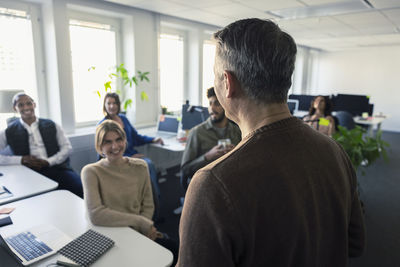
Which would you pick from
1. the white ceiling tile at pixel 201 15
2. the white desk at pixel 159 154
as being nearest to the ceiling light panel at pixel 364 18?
the white ceiling tile at pixel 201 15

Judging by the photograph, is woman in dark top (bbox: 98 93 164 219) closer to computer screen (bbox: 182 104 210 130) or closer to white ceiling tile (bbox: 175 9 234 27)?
computer screen (bbox: 182 104 210 130)

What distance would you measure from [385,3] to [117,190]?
391cm

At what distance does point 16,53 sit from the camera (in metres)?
3.35

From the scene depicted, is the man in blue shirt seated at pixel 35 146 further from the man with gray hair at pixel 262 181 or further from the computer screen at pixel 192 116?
the man with gray hair at pixel 262 181

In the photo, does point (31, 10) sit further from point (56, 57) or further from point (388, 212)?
point (388, 212)

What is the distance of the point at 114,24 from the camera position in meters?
4.24

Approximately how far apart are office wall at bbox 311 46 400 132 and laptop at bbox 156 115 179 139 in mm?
7374

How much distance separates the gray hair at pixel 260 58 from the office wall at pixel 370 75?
9.50m

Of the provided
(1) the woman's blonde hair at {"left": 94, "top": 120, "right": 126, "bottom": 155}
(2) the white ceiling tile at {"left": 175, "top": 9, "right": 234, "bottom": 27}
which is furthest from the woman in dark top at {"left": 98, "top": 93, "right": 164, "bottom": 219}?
(2) the white ceiling tile at {"left": 175, "top": 9, "right": 234, "bottom": 27}

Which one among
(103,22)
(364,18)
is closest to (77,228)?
(103,22)

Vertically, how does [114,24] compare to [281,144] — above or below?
above

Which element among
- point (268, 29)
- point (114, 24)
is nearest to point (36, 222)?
point (268, 29)

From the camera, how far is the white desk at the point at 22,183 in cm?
202

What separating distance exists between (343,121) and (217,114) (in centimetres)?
337
